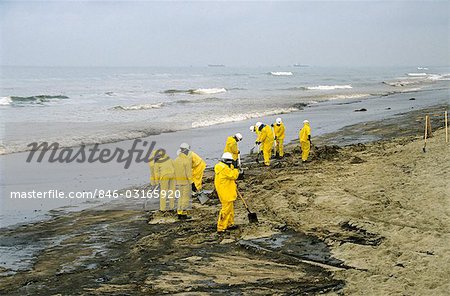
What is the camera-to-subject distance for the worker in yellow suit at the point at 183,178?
1098cm

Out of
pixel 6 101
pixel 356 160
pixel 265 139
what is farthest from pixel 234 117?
pixel 6 101

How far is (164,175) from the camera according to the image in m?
11.1

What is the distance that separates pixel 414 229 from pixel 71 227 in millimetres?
7214

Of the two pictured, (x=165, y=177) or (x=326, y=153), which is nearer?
(x=165, y=177)

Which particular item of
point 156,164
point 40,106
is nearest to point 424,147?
point 156,164

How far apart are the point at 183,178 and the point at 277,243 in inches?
122

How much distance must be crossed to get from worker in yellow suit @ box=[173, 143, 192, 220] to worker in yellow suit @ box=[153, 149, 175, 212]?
0.47 feet

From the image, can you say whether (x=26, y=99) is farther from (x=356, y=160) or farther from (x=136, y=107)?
(x=356, y=160)

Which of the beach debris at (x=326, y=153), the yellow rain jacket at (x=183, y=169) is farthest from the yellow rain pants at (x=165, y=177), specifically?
the beach debris at (x=326, y=153)

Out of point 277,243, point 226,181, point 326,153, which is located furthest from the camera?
point 326,153

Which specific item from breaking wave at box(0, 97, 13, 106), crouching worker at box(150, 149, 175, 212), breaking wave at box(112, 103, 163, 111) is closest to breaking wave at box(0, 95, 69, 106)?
breaking wave at box(0, 97, 13, 106)

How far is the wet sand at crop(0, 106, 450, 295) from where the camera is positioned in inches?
280

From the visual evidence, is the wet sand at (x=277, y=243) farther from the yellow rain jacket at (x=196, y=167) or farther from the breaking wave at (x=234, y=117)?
the breaking wave at (x=234, y=117)

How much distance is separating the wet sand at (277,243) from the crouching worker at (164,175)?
0.54 meters
